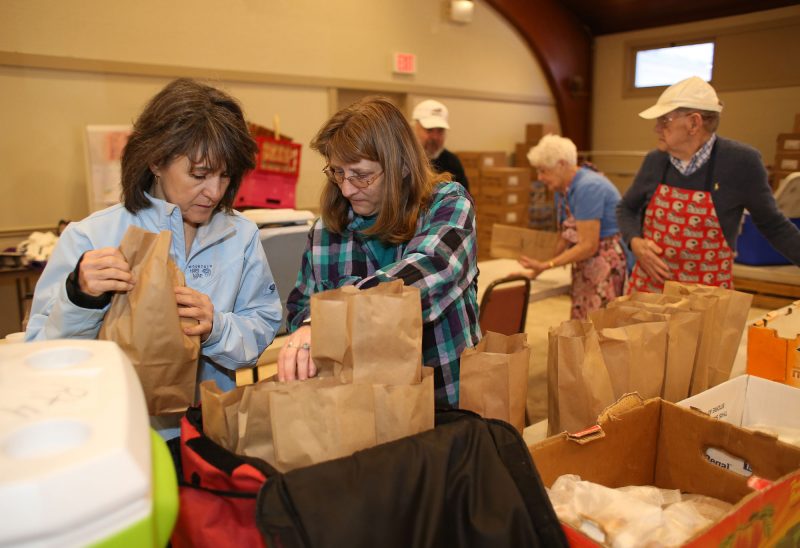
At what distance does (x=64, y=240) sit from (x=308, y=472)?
82 centimetres

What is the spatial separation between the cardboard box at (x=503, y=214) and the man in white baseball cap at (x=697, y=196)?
4733 millimetres

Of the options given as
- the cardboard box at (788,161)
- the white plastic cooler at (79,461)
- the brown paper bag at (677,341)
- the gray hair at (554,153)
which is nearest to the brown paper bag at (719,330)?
the brown paper bag at (677,341)

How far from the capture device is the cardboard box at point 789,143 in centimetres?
619

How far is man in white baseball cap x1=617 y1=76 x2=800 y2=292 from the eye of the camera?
90.0 inches

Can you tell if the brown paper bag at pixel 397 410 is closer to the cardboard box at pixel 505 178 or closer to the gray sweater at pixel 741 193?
the gray sweater at pixel 741 193

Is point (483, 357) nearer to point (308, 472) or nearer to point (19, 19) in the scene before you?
point (308, 472)

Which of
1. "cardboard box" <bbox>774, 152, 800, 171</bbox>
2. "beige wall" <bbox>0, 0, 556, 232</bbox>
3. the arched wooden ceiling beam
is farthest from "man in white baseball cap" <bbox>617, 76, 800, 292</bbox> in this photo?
the arched wooden ceiling beam

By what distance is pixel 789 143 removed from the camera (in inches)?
245

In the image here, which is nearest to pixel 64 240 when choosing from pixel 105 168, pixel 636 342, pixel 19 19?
pixel 636 342

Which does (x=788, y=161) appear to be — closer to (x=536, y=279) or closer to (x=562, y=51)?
(x=562, y=51)

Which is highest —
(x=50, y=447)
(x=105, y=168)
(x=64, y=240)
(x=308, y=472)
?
(x=105, y=168)

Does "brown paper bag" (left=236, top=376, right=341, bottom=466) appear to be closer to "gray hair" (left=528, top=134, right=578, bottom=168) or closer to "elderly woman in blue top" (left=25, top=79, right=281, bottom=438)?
"elderly woman in blue top" (left=25, top=79, right=281, bottom=438)

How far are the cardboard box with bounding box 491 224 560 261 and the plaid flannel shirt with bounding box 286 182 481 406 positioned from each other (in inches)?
91.2

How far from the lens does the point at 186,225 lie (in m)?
1.48
